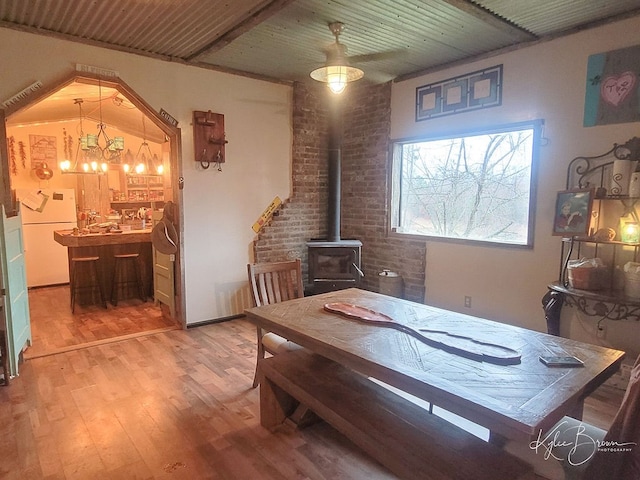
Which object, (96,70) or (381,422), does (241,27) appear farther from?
(381,422)

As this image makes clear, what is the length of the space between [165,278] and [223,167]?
1382 mm

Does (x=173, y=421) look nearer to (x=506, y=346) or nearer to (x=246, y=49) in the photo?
(x=506, y=346)

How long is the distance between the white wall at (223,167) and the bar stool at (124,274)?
1456 mm

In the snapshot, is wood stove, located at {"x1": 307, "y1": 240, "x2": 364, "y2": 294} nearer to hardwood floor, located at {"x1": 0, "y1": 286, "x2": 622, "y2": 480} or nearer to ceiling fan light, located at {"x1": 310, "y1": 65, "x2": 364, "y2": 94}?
hardwood floor, located at {"x1": 0, "y1": 286, "x2": 622, "y2": 480}

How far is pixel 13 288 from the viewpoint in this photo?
10.3 feet

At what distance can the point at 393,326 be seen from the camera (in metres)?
2.14

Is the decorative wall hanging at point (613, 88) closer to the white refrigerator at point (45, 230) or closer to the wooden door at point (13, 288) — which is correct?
the wooden door at point (13, 288)

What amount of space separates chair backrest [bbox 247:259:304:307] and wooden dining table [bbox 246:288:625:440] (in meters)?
0.43

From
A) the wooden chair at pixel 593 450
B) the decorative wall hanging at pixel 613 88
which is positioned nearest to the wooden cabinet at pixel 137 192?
the decorative wall hanging at pixel 613 88

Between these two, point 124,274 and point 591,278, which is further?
point 124,274

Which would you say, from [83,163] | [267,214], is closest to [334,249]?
[267,214]

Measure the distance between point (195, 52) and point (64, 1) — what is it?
3.80ft

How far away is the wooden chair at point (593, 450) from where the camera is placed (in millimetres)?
1193

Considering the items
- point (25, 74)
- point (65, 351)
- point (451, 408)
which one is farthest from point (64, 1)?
point (451, 408)
